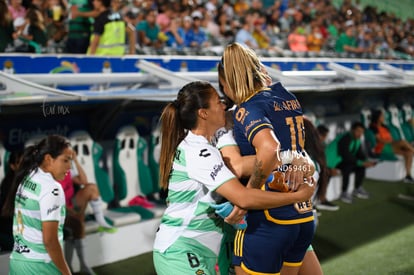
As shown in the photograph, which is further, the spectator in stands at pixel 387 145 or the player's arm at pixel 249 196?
the spectator in stands at pixel 387 145

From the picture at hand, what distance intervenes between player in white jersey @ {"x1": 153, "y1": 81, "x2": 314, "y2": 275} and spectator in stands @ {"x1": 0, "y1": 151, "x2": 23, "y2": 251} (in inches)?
92.3

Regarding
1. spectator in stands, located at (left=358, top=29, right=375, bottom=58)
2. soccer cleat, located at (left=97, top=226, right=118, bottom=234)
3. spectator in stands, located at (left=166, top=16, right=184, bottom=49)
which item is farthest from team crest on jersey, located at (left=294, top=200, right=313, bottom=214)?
spectator in stands, located at (left=358, top=29, right=375, bottom=58)

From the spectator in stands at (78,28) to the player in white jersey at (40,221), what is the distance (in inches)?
146

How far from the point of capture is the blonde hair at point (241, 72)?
2.20m

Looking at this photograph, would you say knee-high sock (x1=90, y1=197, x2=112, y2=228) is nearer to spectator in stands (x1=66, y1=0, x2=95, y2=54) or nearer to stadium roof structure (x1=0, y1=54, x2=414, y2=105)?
stadium roof structure (x1=0, y1=54, x2=414, y2=105)

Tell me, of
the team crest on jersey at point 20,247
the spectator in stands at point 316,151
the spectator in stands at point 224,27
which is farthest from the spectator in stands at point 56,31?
the team crest on jersey at point 20,247

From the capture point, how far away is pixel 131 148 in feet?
19.7

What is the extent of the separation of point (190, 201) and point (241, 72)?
55 cm

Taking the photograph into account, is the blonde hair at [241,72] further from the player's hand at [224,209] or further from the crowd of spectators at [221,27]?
the crowd of spectators at [221,27]

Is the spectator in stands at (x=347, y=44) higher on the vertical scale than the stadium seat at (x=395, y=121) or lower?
higher

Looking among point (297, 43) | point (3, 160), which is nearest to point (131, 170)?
point (3, 160)

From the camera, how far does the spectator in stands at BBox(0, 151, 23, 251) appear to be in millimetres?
4387

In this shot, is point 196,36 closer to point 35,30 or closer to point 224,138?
point 35,30

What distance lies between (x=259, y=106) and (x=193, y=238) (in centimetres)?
59
